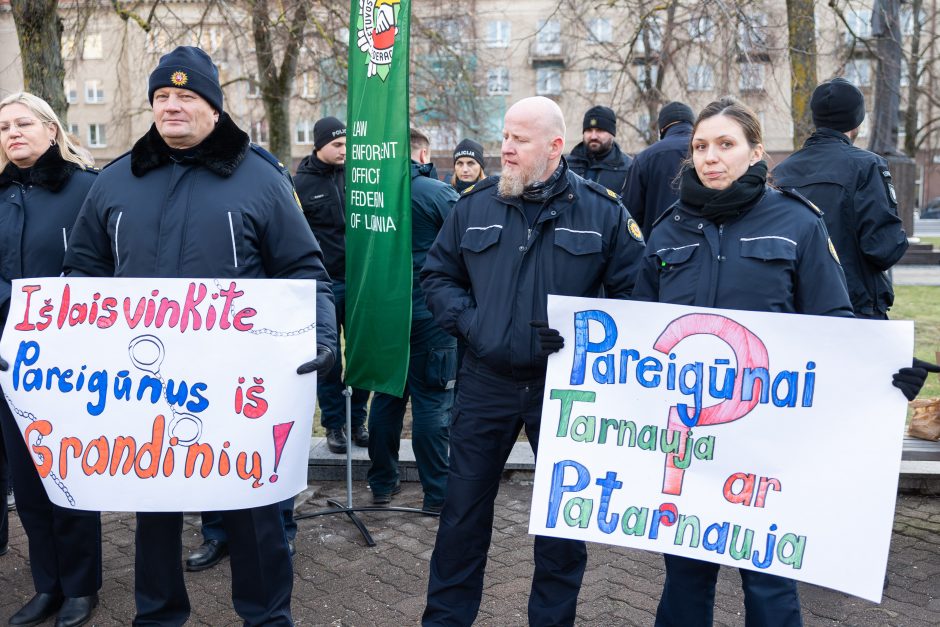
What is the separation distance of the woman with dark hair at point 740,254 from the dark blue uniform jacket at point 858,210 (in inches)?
52.7

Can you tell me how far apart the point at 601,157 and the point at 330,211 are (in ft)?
7.58

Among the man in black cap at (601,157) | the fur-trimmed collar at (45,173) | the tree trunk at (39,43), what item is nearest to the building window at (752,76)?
the man in black cap at (601,157)

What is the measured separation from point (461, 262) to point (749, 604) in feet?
5.20

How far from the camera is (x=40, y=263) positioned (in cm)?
383

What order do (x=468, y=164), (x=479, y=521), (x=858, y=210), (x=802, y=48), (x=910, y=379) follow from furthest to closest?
(x=802, y=48) → (x=468, y=164) → (x=858, y=210) → (x=479, y=521) → (x=910, y=379)

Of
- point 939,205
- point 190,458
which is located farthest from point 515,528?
point 939,205

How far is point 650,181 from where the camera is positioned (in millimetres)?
6336

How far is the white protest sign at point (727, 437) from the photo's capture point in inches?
109

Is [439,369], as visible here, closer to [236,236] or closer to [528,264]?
[528,264]

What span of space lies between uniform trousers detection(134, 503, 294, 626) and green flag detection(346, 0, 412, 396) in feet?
5.33

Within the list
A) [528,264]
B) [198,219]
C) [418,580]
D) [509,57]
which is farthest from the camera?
[509,57]

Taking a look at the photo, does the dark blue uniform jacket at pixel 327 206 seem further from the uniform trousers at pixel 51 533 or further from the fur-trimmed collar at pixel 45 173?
the uniform trousers at pixel 51 533

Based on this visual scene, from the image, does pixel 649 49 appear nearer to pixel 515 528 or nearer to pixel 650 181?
pixel 650 181

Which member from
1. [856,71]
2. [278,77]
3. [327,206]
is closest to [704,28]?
[278,77]
